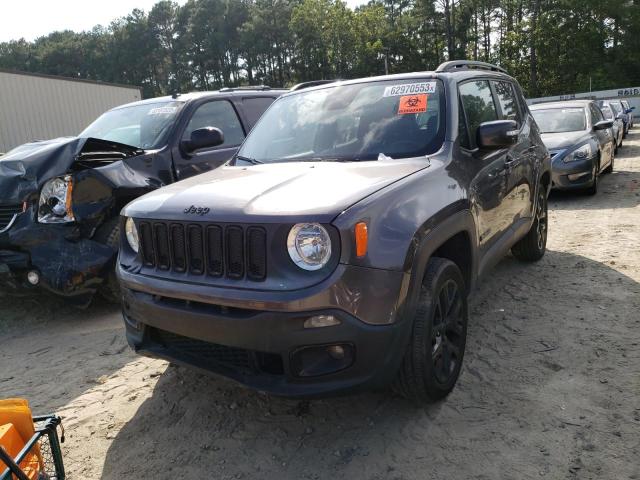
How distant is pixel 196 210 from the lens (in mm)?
2594

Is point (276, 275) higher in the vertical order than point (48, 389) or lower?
higher

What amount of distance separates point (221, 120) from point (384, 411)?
3851 mm

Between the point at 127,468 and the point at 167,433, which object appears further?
the point at 167,433

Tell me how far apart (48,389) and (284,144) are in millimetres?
2245

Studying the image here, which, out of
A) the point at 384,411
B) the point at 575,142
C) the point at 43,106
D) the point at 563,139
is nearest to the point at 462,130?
the point at 384,411

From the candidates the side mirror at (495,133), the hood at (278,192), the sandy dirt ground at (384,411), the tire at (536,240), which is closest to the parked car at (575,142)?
the tire at (536,240)

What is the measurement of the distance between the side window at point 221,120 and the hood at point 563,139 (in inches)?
215

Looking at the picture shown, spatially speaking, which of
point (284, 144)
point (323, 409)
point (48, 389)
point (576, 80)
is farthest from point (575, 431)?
point (576, 80)

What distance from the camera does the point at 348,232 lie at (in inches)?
90.3

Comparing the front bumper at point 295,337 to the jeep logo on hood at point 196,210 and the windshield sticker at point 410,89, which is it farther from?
the windshield sticker at point 410,89

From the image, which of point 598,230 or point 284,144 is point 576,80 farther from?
point 284,144

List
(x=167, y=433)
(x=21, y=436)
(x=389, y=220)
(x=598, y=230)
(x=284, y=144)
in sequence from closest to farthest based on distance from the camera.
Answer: (x=21, y=436), (x=389, y=220), (x=167, y=433), (x=284, y=144), (x=598, y=230)

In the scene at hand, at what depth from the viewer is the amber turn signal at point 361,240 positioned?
2318mm

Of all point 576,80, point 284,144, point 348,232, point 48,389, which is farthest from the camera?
point 576,80
